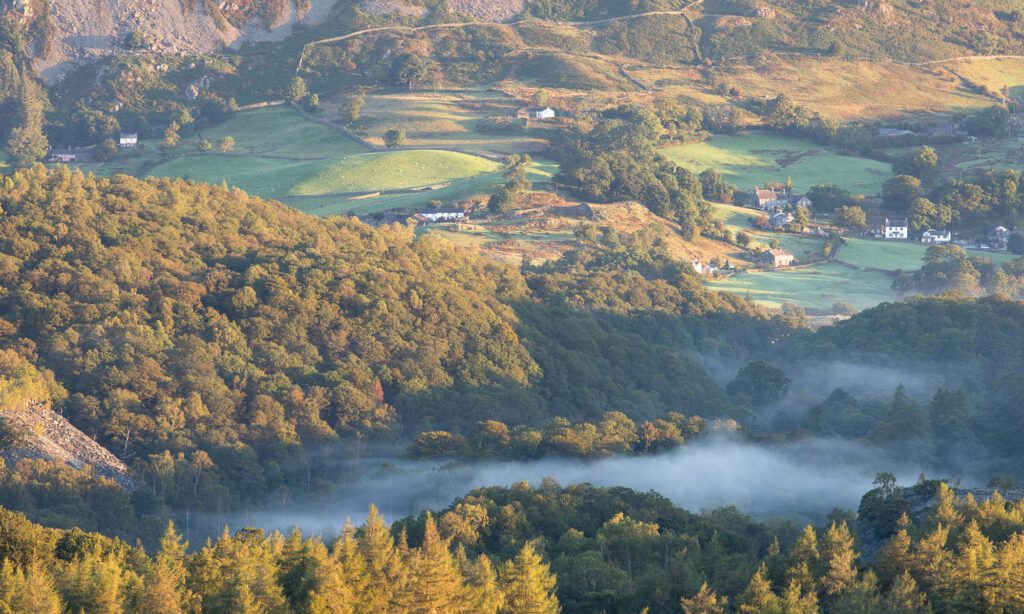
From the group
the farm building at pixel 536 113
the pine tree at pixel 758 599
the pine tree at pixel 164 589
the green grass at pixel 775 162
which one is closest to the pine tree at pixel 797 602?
the pine tree at pixel 758 599

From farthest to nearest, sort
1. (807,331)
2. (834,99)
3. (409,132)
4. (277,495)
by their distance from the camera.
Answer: (834,99) → (409,132) → (807,331) → (277,495)

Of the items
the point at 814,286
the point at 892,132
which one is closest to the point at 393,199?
the point at 814,286

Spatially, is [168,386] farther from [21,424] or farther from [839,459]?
[839,459]

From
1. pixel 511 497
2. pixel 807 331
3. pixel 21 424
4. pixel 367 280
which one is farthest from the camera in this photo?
pixel 807 331

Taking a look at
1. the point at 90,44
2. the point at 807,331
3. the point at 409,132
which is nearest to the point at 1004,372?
the point at 807,331

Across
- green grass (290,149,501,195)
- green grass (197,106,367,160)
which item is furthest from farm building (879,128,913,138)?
green grass (197,106,367,160)

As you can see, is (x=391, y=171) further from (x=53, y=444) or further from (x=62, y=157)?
(x=53, y=444)
